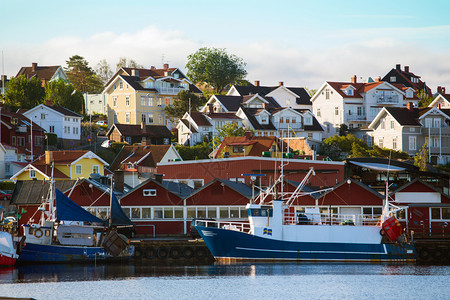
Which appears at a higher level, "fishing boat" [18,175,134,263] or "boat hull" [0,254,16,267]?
"fishing boat" [18,175,134,263]

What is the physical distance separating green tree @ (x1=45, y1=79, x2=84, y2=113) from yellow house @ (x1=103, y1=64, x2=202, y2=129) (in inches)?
283

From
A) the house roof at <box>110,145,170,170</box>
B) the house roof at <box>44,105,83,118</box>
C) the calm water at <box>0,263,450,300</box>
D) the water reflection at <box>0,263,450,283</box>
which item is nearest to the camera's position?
the calm water at <box>0,263,450,300</box>

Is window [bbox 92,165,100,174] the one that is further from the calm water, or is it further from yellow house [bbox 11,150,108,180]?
the calm water

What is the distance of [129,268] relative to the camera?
2074 inches

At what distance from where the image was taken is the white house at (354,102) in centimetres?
12306

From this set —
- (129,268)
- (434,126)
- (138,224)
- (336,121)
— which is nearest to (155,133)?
(336,121)

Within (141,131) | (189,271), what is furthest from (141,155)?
(189,271)

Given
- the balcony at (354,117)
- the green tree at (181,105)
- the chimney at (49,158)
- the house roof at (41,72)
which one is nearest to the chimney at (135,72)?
the green tree at (181,105)

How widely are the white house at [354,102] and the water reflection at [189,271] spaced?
2783 inches

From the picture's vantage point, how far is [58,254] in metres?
54.1

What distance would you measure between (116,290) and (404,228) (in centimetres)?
2546

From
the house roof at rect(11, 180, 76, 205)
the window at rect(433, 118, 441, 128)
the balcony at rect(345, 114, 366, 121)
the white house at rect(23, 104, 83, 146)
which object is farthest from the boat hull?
the balcony at rect(345, 114, 366, 121)

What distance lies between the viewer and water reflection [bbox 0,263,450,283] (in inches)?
1908

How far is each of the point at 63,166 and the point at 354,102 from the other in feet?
180
